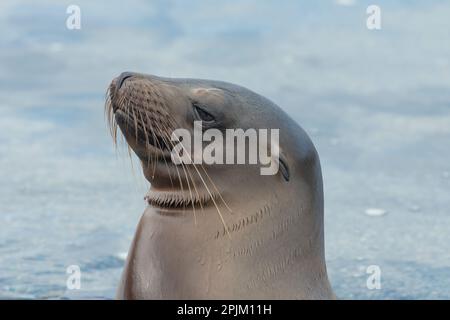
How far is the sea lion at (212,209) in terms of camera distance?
185 inches

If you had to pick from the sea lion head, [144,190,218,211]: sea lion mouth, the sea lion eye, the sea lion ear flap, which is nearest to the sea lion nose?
the sea lion head

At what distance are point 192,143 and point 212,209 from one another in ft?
0.95

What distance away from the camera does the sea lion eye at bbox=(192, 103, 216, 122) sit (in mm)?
4770

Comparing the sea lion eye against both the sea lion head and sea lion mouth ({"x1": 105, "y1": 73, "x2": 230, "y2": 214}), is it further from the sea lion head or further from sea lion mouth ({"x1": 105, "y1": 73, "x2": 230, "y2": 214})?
sea lion mouth ({"x1": 105, "y1": 73, "x2": 230, "y2": 214})

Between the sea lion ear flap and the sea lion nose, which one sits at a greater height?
the sea lion nose

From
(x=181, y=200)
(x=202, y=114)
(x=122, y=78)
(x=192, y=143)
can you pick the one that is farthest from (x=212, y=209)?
(x=122, y=78)

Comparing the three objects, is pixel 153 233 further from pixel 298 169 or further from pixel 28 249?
pixel 28 249

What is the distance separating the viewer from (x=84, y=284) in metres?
7.59

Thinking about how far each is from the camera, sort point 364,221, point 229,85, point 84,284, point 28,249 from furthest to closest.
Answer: point 364,221 < point 28,249 < point 84,284 < point 229,85

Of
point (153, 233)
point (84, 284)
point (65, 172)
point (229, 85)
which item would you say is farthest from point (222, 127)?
point (65, 172)

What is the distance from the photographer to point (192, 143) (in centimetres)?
474

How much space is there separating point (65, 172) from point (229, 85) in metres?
6.06

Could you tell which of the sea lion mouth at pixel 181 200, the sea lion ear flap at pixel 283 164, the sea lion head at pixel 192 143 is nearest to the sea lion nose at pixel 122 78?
the sea lion head at pixel 192 143

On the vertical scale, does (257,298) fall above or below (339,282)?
above
